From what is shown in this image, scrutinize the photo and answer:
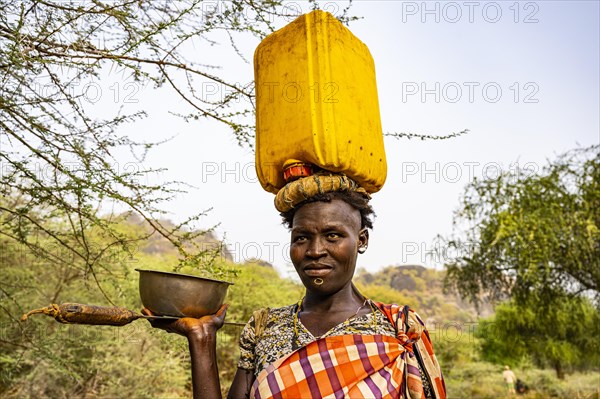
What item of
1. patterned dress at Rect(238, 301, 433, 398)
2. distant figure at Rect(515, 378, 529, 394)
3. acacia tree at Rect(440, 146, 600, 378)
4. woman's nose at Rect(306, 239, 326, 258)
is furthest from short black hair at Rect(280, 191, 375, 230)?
distant figure at Rect(515, 378, 529, 394)

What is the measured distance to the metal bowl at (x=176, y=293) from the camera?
5.94 ft

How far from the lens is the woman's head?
6.26 ft

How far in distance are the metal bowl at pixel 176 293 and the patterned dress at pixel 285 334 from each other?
12.2 inches

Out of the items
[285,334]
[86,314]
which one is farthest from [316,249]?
[86,314]

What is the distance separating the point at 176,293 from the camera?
1.81 m

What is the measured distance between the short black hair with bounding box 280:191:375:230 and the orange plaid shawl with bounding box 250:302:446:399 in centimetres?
48

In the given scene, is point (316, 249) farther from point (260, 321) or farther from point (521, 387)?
point (521, 387)

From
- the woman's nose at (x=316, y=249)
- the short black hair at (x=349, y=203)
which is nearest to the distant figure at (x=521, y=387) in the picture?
the short black hair at (x=349, y=203)

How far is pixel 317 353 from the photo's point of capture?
188cm

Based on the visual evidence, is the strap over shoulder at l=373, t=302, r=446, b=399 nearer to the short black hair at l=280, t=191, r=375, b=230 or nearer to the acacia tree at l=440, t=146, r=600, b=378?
the short black hair at l=280, t=191, r=375, b=230

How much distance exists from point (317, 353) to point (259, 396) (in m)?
0.26

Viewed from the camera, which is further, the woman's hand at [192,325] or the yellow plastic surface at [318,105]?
the yellow plastic surface at [318,105]

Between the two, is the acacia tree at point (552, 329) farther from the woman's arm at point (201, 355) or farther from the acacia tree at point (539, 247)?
the woman's arm at point (201, 355)

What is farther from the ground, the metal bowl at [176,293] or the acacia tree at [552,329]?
the metal bowl at [176,293]
